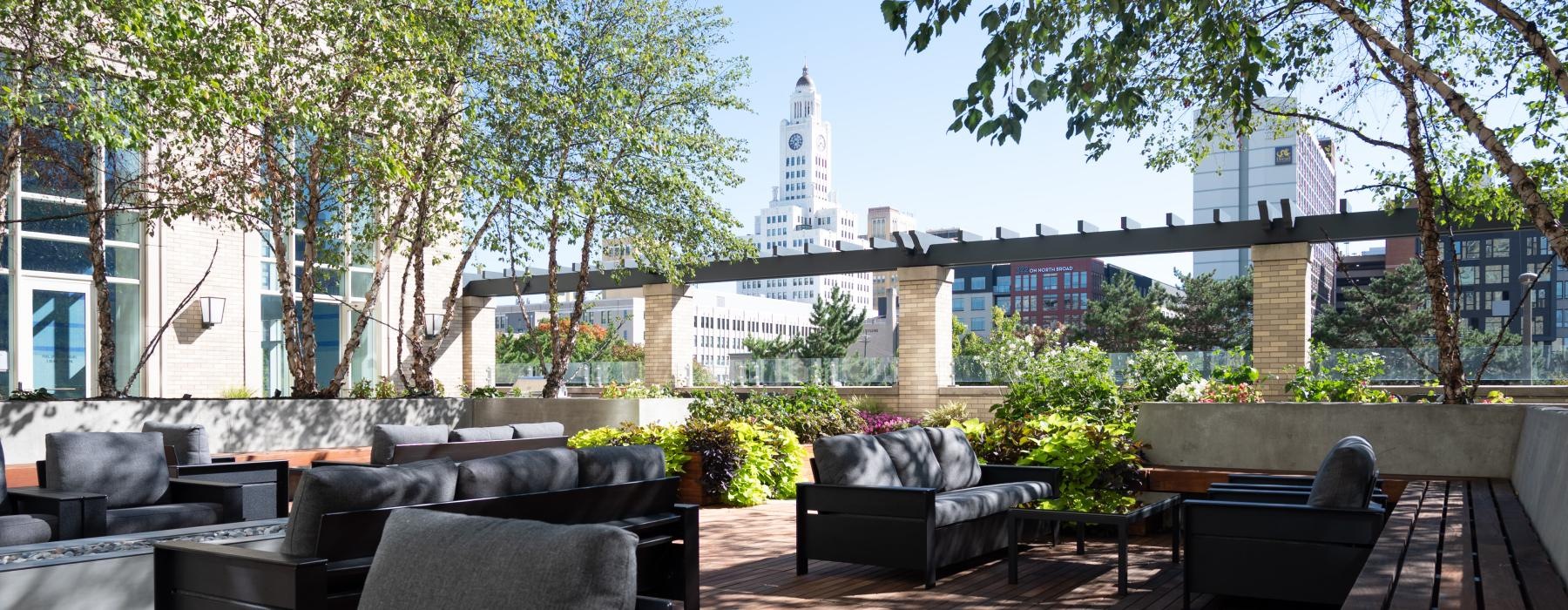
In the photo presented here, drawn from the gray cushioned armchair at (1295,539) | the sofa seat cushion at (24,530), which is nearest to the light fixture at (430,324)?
the sofa seat cushion at (24,530)

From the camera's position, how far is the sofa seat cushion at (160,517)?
19.3 ft

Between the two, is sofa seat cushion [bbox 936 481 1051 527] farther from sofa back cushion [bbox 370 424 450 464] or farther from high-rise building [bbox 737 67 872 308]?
high-rise building [bbox 737 67 872 308]

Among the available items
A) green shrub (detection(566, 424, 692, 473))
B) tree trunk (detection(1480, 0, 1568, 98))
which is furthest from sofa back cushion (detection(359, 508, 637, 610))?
green shrub (detection(566, 424, 692, 473))

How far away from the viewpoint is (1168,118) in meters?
9.39

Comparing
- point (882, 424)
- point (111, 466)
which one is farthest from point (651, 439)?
point (111, 466)

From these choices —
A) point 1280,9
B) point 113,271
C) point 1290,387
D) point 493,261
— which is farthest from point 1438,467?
point 113,271

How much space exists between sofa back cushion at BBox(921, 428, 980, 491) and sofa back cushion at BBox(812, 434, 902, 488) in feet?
2.36

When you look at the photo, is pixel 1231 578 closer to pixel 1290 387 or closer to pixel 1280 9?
pixel 1280 9

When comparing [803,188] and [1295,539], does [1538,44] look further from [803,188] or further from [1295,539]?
[803,188]

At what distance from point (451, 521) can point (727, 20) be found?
12479 mm

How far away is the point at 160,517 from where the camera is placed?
238 inches

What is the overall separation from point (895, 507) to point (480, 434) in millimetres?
4605

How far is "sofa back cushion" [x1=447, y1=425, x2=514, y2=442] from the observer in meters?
9.00

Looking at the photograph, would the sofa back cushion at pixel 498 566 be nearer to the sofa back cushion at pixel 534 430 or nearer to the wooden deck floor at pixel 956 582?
the wooden deck floor at pixel 956 582
